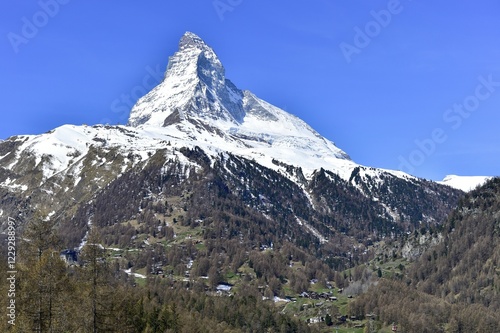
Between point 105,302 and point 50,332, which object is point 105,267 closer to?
point 105,302

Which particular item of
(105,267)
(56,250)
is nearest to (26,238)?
(56,250)

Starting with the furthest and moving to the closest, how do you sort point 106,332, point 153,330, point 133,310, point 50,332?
point 153,330
point 133,310
point 106,332
point 50,332

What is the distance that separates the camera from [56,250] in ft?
310

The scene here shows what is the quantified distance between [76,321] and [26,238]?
49.5ft

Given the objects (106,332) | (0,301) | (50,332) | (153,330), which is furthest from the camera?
(153,330)

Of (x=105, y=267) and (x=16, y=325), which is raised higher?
(x=105, y=267)

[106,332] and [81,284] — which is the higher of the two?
[81,284]

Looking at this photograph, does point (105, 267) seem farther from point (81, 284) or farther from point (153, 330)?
point (153, 330)

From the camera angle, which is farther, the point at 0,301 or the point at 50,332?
the point at 0,301

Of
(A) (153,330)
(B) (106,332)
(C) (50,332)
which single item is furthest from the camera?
(A) (153,330)

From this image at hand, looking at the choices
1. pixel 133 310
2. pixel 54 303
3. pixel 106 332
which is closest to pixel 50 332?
pixel 54 303

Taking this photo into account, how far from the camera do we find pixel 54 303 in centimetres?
9444

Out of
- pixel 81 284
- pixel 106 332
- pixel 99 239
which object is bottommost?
pixel 106 332

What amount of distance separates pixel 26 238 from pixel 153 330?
110805 millimetres
